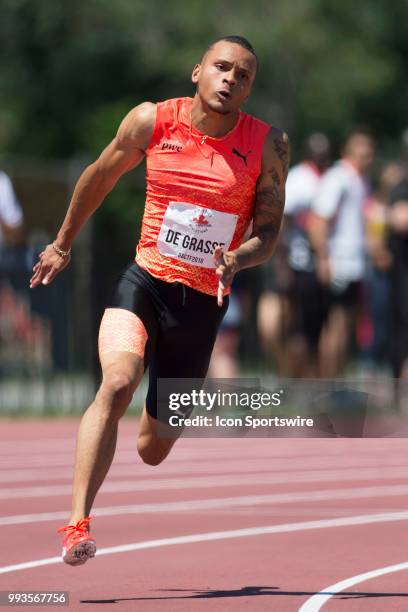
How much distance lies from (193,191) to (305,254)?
24.2 ft

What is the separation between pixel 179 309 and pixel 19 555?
1352 mm

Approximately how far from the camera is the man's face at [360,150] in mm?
15082

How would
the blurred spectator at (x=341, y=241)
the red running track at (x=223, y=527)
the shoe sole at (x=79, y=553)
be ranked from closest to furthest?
the shoe sole at (x=79, y=553) < the red running track at (x=223, y=527) < the blurred spectator at (x=341, y=241)

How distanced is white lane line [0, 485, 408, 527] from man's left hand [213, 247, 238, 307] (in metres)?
2.58

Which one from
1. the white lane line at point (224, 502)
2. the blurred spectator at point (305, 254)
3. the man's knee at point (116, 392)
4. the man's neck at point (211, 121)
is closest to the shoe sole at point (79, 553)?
the man's knee at point (116, 392)

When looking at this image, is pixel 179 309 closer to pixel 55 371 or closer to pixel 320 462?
pixel 320 462

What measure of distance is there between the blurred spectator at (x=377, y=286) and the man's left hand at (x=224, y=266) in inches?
340

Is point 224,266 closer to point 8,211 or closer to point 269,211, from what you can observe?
point 269,211

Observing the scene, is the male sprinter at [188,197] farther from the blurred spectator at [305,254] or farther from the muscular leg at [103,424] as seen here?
the blurred spectator at [305,254]

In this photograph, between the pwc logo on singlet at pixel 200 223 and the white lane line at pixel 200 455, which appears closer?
the pwc logo on singlet at pixel 200 223

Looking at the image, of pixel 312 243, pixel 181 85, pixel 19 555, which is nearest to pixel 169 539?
pixel 19 555

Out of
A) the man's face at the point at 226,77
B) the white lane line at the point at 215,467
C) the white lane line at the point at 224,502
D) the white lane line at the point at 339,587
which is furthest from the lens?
the white lane line at the point at 215,467

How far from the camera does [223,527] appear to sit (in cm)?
906

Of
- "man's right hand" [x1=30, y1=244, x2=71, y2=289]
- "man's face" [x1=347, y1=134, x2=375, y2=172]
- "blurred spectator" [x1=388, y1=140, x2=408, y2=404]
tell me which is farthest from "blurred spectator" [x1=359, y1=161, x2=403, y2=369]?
"man's right hand" [x1=30, y1=244, x2=71, y2=289]
